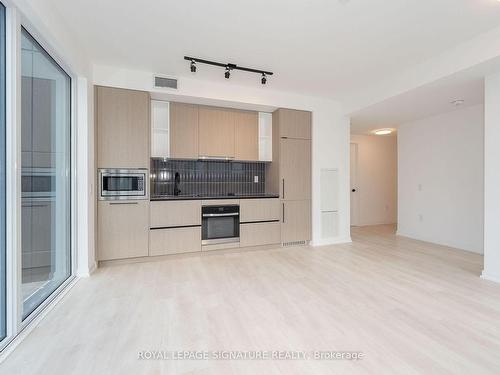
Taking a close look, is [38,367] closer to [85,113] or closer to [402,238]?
[85,113]

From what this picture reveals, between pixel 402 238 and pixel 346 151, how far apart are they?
218cm

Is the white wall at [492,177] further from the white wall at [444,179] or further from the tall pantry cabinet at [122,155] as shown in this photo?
the tall pantry cabinet at [122,155]

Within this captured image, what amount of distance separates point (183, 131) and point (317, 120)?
2.38 meters

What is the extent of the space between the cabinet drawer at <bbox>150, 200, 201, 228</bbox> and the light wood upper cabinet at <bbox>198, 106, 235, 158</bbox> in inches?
34.1

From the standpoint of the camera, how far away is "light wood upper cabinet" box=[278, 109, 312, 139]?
4.19m

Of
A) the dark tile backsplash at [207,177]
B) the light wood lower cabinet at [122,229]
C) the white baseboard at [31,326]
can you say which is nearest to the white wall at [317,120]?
the dark tile backsplash at [207,177]

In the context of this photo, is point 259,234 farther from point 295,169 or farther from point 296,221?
point 295,169

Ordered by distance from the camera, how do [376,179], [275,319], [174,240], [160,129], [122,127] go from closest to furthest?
[275,319]
[122,127]
[174,240]
[160,129]
[376,179]

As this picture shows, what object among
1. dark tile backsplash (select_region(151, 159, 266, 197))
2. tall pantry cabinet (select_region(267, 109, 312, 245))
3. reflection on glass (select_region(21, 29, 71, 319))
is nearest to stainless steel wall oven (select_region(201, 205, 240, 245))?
dark tile backsplash (select_region(151, 159, 266, 197))

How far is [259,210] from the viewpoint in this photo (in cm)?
407

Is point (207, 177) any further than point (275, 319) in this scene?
Yes

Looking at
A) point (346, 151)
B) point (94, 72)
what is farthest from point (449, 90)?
point (94, 72)

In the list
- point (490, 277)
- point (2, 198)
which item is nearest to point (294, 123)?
point (490, 277)

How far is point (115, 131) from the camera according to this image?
10.8 ft
